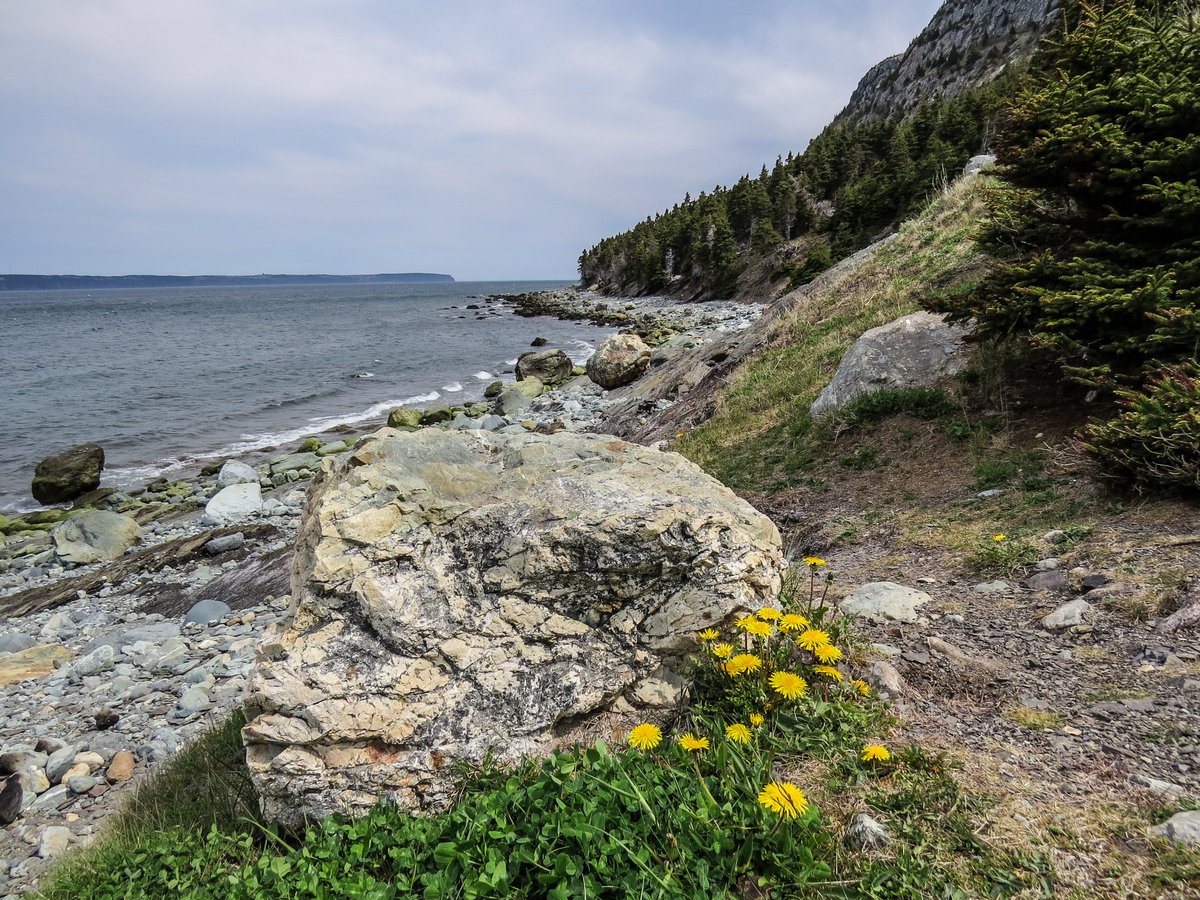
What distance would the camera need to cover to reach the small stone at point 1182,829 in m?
2.39

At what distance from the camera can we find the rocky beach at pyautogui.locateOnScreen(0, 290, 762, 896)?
5.93 m

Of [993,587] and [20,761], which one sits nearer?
[993,587]

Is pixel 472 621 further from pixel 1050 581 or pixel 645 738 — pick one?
A: pixel 1050 581

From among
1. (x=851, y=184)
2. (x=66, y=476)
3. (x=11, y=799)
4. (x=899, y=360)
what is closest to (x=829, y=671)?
(x=11, y=799)

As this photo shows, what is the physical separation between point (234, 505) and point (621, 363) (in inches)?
585

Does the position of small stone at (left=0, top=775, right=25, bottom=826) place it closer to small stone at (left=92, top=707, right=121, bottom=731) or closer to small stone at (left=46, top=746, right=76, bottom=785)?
small stone at (left=46, top=746, right=76, bottom=785)

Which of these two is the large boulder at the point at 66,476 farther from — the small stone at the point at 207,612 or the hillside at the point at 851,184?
the hillside at the point at 851,184

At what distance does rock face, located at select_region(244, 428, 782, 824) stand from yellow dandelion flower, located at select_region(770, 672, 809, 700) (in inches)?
20.9

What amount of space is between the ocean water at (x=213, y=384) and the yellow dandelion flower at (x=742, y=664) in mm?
21610

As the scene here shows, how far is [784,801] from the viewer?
256 cm

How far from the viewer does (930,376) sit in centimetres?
992

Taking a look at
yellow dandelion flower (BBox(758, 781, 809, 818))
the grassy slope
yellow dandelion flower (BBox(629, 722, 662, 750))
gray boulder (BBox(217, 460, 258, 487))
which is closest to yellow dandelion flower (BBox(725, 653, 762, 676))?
yellow dandelion flower (BBox(629, 722, 662, 750))

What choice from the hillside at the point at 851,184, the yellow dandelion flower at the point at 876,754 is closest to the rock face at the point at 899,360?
the yellow dandelion flower at the point at 876,754

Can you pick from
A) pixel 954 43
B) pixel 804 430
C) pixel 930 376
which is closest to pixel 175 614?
pixel 804 430
